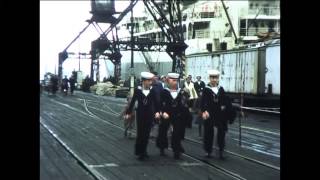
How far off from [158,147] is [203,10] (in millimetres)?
3545

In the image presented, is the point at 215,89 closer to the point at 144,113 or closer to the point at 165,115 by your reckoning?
the point at 165,115

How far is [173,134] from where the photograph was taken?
30.7 feet

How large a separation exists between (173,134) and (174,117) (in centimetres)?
36

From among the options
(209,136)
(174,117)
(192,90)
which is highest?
(192,90)

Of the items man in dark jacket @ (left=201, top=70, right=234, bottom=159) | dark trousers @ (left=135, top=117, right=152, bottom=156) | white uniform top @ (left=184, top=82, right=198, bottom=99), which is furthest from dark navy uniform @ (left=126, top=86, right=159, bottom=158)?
man in dark jacket @ (left=201, top=70, right=234, bottom=159)

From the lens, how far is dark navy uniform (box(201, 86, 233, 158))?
8.76m

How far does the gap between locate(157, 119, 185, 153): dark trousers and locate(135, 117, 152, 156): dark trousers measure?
0.29 meters

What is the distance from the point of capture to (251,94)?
17562 mm

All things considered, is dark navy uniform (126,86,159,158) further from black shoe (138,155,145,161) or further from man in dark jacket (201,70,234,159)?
man in dark jacket (201,70,234,159)

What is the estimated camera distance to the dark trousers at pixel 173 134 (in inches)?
360

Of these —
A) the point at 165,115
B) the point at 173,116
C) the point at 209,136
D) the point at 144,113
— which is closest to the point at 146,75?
the point at 165,115

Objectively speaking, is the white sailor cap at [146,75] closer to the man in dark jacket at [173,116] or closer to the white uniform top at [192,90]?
the man in dark jacket at [173,116]
